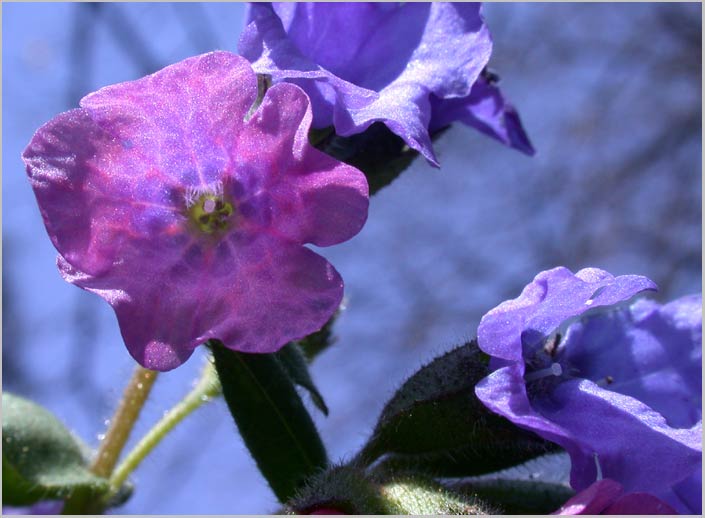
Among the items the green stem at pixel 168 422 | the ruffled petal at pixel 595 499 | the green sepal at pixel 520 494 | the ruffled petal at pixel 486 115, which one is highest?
the ruffled petal at pixel 486 115

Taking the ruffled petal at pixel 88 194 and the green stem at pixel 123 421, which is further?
the green stem at pixel 123 421

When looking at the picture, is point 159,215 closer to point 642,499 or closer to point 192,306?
point 192,306

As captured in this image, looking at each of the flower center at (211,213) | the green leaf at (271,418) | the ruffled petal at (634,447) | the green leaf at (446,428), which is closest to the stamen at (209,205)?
the flower center at (211,213)

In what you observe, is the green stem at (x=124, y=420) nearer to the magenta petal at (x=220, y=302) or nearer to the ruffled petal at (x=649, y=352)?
the magenta petal at (x=220, y=302)

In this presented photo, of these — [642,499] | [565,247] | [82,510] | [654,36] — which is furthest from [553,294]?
[654,36]

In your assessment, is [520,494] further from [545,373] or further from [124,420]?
[124,420]

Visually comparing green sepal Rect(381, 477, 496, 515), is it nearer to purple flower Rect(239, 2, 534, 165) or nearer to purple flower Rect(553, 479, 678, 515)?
purple flower Rect(553, 479, 678, 515)

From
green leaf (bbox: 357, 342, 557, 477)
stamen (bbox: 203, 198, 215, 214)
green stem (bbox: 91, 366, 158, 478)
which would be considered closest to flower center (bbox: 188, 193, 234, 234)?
stamen (bbox: 203, 198, 215, 214)

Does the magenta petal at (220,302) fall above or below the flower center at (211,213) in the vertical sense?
below
